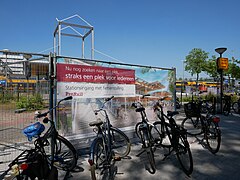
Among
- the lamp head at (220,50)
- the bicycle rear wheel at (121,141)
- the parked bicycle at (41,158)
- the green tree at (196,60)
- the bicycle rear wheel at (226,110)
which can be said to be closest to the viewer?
the parked bicycle at (41,158)

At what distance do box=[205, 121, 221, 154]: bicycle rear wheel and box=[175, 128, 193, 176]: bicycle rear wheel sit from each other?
1306 millimetres

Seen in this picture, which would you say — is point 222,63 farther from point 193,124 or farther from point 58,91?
point 58,91

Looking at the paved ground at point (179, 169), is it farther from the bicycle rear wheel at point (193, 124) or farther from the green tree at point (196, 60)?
the green tree at point (196, 60)

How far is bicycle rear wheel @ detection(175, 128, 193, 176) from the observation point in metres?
3.35

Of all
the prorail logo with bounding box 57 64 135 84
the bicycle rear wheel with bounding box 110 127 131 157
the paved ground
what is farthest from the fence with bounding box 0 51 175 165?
the paved ground

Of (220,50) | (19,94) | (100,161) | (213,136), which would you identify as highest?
(220,50)

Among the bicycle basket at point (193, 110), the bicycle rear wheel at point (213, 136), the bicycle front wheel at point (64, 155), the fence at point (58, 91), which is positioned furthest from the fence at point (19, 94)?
the bicycle basket at point (193, 110)

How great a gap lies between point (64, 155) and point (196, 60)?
2151cm

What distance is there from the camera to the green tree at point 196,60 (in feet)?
71.2

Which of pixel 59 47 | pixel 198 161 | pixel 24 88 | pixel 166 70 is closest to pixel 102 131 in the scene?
pixel 24 88

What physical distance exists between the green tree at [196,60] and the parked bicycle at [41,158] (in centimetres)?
2103

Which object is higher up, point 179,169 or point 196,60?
point 196,60

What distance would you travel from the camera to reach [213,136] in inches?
175

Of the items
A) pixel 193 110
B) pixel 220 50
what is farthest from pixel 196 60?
pixel 193 110
